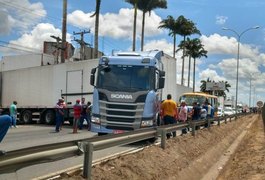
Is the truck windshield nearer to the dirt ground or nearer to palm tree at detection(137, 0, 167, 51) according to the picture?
the dirt ground

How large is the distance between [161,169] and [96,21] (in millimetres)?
32288

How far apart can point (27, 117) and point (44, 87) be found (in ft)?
10.4

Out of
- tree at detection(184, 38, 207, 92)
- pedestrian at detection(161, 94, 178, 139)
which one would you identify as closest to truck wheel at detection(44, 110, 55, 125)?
pedestrian at detection(161, 94, 178, 139)

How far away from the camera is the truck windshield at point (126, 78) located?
1552cm

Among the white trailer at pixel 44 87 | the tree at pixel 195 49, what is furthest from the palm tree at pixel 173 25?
the white trailer at pixel 44 87

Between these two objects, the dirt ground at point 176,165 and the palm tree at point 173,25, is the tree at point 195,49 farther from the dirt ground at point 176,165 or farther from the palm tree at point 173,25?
the dirt ground at point 176,165

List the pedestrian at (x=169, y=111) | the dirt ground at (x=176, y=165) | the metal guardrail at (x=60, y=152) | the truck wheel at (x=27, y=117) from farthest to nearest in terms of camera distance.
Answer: the truck wheel at (x=27, y=117)
the pedestrian at (x=169, y=111)
the dirt ground at (x=176, y=165)
the metal guardrail at (x=60, y=152)

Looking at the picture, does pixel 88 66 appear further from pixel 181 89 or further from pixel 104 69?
pixel 181 89

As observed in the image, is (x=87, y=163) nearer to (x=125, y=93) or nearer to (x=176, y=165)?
(x=176, y=165)

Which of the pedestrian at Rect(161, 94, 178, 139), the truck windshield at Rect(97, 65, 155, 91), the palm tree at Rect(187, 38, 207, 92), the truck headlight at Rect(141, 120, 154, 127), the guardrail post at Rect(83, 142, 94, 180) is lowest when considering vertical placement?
the guardrail post at Rect(83, 142, 94, 180)

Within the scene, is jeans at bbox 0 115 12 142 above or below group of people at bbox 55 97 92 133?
above

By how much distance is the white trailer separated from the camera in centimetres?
2581

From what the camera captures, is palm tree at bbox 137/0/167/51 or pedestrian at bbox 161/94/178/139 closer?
pedestrian at bbox 161/94/178/139

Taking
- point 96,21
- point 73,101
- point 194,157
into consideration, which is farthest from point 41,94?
point 194,157
